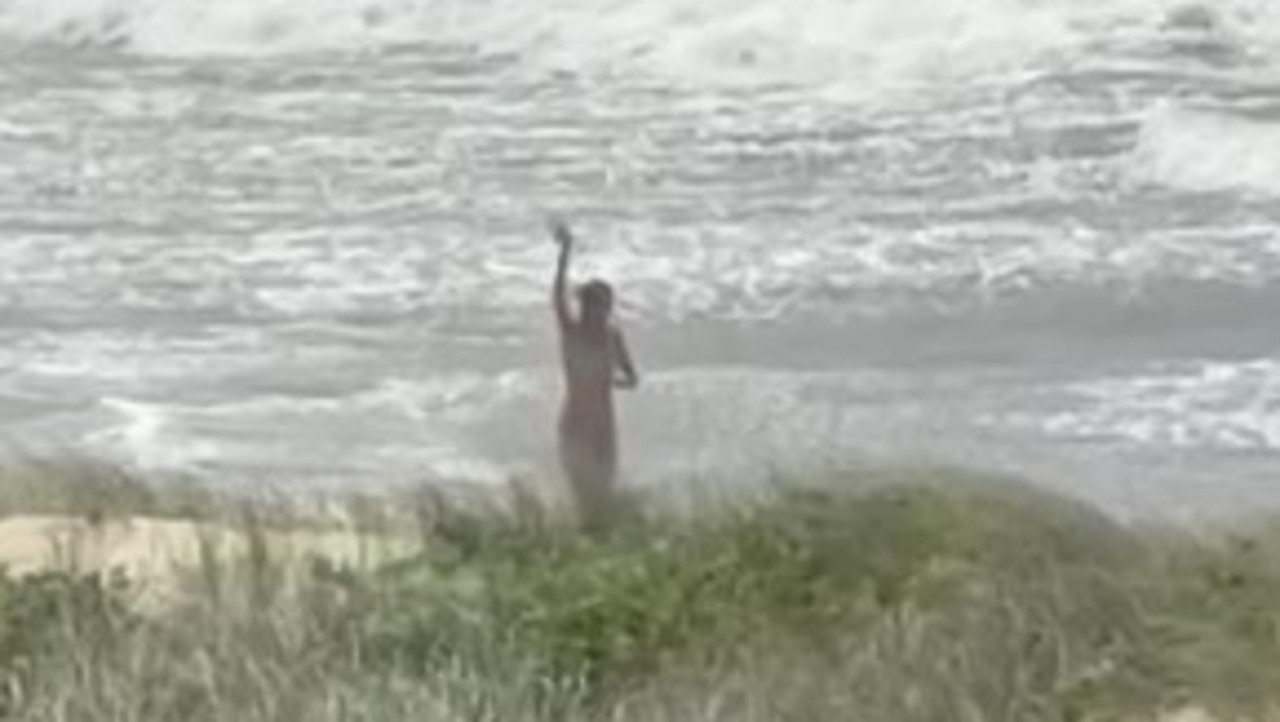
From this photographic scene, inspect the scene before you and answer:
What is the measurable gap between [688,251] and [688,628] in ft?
37.0

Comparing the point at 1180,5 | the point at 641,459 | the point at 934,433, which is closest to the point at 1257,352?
the point at 934,433

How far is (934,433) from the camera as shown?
14367 mm

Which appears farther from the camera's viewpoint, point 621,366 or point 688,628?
point 621,366

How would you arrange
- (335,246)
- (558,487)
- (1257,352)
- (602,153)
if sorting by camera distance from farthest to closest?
(602,153), (335,246), (1257,352), (558,487)

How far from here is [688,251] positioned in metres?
18.7

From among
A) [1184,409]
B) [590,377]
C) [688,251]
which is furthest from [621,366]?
[688,251]

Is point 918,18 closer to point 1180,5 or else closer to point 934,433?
point 1180,5

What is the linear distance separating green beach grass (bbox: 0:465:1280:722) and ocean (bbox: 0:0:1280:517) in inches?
92.2

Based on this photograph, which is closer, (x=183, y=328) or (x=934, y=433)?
(x=934, y=433)

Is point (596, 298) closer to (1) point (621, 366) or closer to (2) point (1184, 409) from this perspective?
(1) point (621, 366)

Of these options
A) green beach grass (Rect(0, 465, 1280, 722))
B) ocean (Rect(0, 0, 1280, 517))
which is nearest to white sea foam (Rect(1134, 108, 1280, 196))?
ocean (Rect(0, 0, 1280, 517))

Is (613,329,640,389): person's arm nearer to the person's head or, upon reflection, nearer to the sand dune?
the person's head

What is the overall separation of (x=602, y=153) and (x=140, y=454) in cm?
826

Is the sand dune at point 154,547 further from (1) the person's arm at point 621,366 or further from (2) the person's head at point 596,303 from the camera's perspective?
(1) the person's arm at point 621,366
